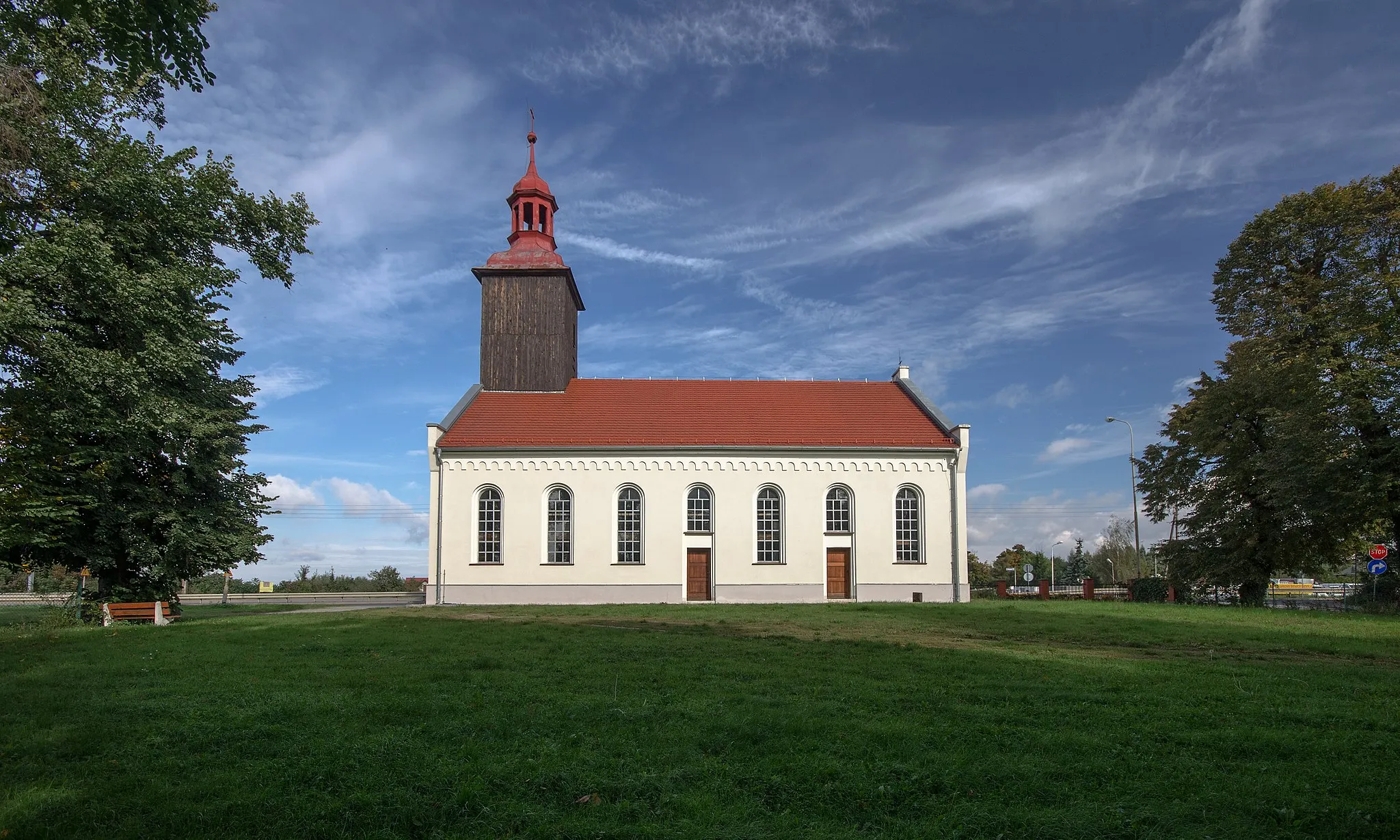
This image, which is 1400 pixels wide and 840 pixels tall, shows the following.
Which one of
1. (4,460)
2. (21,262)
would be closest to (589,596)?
(4,460)

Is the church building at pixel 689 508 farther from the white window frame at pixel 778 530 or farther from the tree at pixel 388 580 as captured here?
the tree at pixel 388 580

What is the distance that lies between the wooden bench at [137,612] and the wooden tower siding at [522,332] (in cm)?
1568

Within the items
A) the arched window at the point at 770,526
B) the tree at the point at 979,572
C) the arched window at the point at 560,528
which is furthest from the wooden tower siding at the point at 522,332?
the tree at the point at 979,572

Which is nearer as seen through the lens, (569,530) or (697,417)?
(569,530)

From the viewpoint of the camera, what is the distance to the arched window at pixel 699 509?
32.4m

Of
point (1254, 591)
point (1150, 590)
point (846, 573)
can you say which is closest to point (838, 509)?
point (846, 573)

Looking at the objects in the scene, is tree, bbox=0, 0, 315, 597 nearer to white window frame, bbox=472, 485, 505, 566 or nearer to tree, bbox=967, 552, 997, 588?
white window frame, bbox=472, 485, 505, 566

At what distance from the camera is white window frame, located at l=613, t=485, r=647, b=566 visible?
31922 millimetres

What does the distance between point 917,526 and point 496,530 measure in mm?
16489

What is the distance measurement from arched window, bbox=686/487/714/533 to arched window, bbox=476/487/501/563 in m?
7.34

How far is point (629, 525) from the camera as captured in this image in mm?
32281

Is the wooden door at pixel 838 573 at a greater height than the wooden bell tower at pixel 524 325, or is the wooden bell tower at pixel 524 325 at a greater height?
the wooden bell tower at pixel 524 325

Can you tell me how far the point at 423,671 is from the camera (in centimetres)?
1175

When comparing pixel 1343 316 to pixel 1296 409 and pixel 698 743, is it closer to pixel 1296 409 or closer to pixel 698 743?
pixel 1296 409
